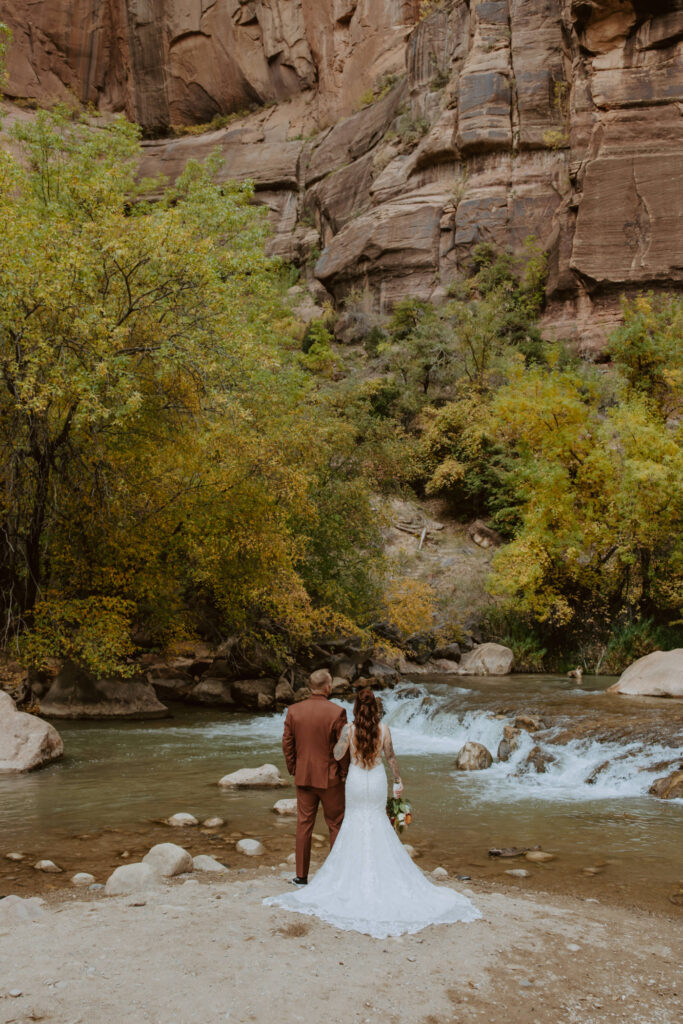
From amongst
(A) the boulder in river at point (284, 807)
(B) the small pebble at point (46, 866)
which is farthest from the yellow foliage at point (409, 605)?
(B) the small pebble at point (46, 866)

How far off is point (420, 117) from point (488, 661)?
3206 cm

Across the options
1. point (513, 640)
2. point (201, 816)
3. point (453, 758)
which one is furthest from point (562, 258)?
point (201, 816)

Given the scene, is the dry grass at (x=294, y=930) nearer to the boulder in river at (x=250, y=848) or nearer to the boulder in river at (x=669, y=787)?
the boulder in river at (x=250, y=848)

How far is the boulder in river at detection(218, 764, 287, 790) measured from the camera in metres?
10.4

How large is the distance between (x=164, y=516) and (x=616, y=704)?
9470 mm

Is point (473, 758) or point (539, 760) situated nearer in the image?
point (539, 760)

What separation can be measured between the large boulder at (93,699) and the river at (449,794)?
542 mm

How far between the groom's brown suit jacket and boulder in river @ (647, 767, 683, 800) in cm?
601

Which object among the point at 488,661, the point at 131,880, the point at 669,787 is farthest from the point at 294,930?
the point at 488,661

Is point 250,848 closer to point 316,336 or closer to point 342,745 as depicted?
point 342,745

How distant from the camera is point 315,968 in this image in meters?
4.49

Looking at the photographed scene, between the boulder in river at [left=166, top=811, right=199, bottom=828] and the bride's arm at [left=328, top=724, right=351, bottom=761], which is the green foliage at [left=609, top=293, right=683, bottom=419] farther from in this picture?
the bride's arm at [left=328, top=724, right=351, bottom=761]

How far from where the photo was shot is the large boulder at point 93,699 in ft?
51.0

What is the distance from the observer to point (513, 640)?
22.2m
